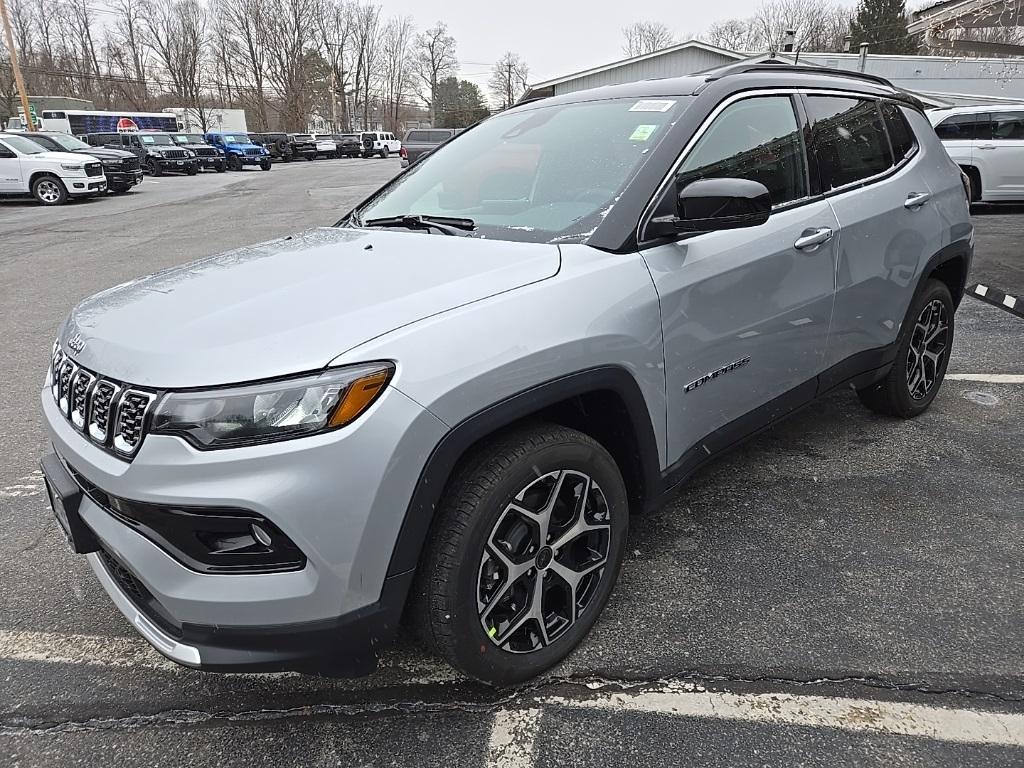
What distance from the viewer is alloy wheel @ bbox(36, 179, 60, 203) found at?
58.6ft

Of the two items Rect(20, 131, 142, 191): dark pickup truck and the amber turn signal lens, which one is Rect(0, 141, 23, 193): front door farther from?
the amber turn signal lens

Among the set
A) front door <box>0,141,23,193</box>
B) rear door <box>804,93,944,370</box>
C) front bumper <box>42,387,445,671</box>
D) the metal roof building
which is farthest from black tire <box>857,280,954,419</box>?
the metal roof building

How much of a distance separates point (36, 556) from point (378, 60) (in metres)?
104

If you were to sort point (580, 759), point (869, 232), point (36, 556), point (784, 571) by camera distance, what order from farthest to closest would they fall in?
point (869, 232) < point (36, 556) < point (784, 571) < point (580, 759)

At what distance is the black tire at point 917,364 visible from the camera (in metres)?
3.63

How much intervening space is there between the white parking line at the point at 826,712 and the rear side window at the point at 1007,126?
12703mm

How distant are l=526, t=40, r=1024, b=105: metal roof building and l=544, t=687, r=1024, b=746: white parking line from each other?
93.2 ft

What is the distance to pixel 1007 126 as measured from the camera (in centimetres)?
1162

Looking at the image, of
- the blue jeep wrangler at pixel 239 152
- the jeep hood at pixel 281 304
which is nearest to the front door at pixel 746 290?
the jeep hood at pixel 281 304

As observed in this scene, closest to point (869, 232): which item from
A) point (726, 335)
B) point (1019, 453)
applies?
point (726, 335)

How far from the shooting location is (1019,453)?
11.7ft

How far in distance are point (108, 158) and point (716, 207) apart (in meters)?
22.5

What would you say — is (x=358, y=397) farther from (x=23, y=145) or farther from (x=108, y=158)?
(x=108, y=158)

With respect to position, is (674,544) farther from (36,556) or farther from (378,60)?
(378,60)
